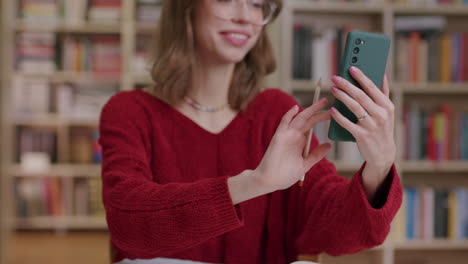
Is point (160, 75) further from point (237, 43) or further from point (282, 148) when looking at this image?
point (282, 148)

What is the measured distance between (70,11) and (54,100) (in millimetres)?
676

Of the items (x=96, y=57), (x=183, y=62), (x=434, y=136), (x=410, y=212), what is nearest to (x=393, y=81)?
(x=434, y=136)

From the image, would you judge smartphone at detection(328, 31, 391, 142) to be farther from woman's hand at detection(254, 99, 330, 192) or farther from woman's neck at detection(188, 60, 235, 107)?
woman's neck at detection(188, 60, 235, 107)

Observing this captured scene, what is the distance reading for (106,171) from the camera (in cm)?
109

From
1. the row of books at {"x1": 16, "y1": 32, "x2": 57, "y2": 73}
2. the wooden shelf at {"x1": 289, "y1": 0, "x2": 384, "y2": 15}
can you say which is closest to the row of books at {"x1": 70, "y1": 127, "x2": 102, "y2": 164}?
the row of books at {"x1": 16, "y1": 32, "x2": 57, "y2": 73}

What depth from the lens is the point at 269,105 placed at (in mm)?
1298

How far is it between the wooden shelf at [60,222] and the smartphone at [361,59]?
11.1 feet

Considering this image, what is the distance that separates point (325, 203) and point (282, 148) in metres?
0.29

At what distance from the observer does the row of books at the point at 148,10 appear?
3.78 metres

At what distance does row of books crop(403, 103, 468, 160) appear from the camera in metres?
2.81

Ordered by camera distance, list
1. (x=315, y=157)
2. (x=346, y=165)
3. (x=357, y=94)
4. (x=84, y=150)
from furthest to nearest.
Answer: (x=84, y=150), (x=346, y=165), (x=315, y=157), (x=357, y=94)

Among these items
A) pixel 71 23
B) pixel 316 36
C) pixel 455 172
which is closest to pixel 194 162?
pixel 316 36

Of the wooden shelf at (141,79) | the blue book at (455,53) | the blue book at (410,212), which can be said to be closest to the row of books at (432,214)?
the blue book at (410,212)

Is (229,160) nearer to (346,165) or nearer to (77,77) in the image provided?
(346,165)
